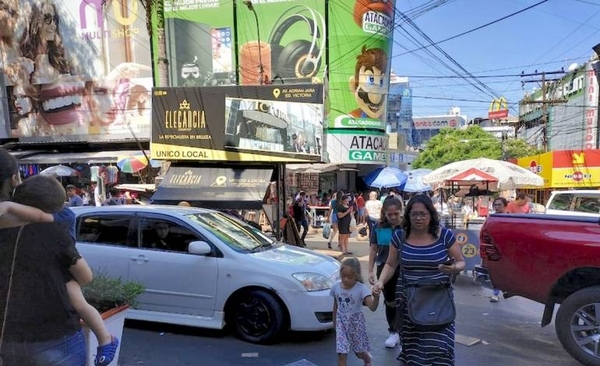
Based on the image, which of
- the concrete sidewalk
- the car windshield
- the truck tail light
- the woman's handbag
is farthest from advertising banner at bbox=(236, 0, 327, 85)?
the woman's handbag

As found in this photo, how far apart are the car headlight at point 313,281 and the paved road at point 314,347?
62cm

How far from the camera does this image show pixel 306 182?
82.9 feet

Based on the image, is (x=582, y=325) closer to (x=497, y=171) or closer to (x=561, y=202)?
(x=497, y=171)

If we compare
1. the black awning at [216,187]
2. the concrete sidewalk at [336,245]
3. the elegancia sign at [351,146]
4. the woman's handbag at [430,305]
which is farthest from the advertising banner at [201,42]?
the woman's handbag at [430,305]

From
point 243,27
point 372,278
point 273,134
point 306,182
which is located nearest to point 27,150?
point 243,27

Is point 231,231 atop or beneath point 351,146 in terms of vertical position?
beneath

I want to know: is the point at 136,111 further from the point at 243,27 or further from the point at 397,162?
the point at 397,162

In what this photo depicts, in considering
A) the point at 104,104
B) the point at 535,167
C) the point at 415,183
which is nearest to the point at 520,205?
the point at 415,183

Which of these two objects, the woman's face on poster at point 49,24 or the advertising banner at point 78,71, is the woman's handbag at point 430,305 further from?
the woman's face on poster at point 49,24

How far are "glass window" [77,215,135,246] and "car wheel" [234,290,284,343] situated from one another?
166 centimetres

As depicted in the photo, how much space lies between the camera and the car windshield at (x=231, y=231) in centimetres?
562

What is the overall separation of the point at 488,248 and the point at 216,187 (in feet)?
24.3

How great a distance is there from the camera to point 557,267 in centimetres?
467

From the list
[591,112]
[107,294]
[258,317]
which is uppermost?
[591,112]
